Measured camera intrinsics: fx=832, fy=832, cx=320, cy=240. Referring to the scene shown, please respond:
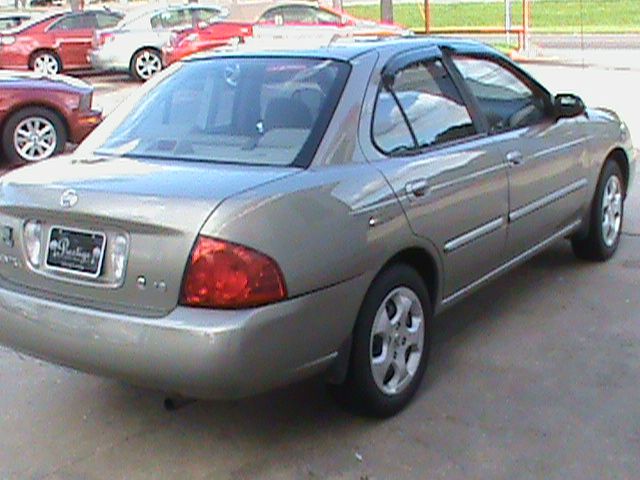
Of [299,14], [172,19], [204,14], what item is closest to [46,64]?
[172,19]

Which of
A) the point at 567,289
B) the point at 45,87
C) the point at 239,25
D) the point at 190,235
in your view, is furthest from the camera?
the point at 239,25

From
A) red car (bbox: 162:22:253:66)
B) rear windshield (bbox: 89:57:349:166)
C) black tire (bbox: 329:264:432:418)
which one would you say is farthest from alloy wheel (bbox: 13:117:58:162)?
red car (bbox: 162:22:253:66)

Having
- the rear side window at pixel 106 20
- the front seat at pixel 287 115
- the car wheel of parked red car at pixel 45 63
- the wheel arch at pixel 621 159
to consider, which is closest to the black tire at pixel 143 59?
the rear side window at pixel 106 20

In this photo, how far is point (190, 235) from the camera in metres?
2.93

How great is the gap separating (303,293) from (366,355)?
52 cm

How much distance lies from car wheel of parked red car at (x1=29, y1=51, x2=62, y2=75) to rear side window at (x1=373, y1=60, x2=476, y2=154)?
1637 centimetres

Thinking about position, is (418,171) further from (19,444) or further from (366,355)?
(19,444)

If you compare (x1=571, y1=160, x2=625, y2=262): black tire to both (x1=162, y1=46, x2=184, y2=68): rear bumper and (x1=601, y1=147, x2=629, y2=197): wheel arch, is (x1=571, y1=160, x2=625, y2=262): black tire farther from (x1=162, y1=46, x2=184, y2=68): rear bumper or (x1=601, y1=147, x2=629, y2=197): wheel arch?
(x1=162, y1=46, x2=184, y2=68): rear bumper

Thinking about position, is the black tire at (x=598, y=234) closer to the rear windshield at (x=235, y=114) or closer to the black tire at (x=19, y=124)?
the rear windshield at (x=235, y=114)

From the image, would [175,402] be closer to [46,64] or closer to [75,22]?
[46,64]

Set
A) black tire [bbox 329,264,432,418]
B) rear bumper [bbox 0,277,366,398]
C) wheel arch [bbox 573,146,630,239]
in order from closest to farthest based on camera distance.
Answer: rear bumper [bbox 0,277,366,398], black tire [bbox 329,264,432,418], wheel arch [bbox 573,146,630,239]

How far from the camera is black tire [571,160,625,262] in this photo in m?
5.39

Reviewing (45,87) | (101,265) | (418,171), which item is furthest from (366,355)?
(45,87)

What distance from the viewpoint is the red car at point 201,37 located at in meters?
17.5
